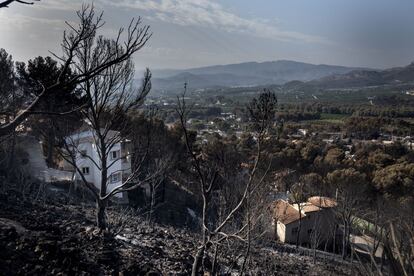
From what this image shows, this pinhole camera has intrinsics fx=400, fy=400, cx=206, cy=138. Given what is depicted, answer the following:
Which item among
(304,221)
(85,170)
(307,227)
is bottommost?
(307,227)

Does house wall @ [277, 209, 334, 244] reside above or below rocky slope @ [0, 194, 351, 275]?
below

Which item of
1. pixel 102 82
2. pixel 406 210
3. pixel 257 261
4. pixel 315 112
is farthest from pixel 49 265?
pixel 315 112

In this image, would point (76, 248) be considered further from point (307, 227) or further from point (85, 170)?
point (307, 227)

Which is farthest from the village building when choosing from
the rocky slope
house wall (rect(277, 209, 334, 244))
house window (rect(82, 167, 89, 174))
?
house window (rect(82, 167, 89, 174))

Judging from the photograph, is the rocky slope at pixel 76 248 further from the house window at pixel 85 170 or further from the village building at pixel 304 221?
the village building at pixel 304 221

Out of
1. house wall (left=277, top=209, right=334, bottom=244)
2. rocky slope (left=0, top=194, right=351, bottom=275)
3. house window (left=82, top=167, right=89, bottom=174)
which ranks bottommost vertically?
house wall (left=277, top=209, right=334, bottom=244)

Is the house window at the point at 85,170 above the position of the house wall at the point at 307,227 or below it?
above

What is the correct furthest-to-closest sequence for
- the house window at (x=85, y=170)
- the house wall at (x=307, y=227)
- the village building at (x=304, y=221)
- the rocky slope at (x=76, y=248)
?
the house wall at (x=307, y=227), the village building at (x=304, y=221), the house window at (x=85, y=170), the rocky slope at (x=76, y=248)

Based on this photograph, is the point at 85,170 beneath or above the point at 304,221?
above

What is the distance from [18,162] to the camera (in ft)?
67.6

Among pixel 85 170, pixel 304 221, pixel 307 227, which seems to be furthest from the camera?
pixel 307 227

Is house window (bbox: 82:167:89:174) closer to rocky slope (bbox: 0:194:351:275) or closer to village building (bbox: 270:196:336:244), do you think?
rocky slope (bbox: 0:194:351:275)

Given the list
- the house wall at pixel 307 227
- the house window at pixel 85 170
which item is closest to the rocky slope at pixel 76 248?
the house window at pixel 85 170

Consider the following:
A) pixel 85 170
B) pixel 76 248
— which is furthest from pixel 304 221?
pixel 76 248
